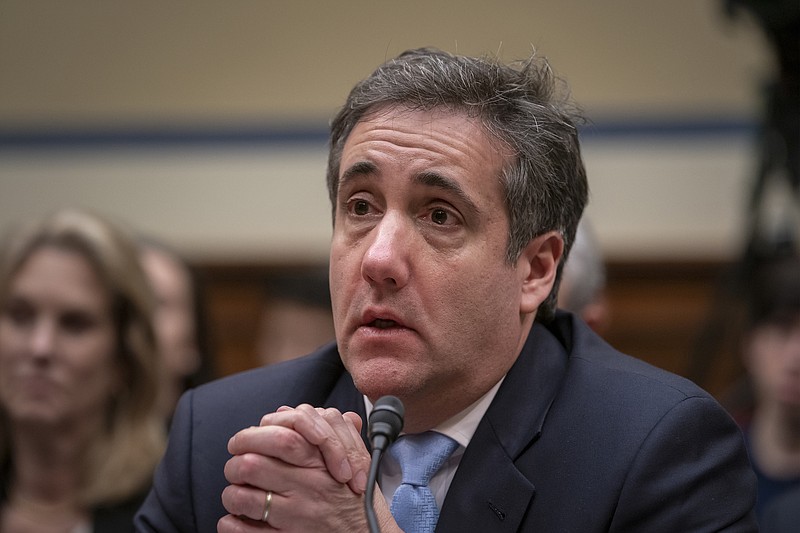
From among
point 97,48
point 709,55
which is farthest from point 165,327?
point 709,55

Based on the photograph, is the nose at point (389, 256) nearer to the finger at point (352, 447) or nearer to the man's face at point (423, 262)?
the man's face at point (423, 262)

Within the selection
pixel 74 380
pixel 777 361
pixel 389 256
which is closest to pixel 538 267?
pixel 389 256

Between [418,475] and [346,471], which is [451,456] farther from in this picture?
[346,471]

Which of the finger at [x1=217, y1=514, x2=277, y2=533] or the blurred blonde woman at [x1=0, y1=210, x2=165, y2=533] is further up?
the finger at [x1=217, y1=514, x2=277, y2=533]

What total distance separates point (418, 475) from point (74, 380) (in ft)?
4.92

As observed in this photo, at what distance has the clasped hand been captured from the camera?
5.98 ft

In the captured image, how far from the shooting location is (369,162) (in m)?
2.06

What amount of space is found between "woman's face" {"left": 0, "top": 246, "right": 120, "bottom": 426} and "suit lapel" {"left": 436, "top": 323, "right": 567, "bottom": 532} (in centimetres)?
154

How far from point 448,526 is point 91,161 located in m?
4.81

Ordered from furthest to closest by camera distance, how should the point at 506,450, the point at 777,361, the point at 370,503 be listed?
the point at 777,361 → the point at 506,450 → the point at 370,503

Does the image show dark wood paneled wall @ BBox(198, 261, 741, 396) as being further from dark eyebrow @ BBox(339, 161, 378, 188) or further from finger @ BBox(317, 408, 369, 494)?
finger @ BBox(317, 408, 369, 494)

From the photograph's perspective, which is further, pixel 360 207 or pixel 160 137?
pixel 160 137

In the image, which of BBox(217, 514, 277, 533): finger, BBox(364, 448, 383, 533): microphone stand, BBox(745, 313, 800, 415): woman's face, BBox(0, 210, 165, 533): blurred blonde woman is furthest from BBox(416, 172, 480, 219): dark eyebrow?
BBox(745, 313, 800, 415): woman's face

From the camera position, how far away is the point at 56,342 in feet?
10.6
